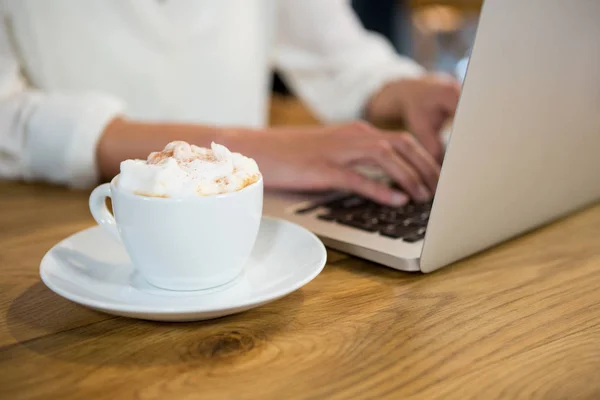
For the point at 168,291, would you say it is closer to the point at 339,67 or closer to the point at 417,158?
the point at 417,158

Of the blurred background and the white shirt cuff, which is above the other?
the white shirt cuff

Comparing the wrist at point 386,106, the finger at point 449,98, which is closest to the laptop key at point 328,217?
the finger at point 449,98

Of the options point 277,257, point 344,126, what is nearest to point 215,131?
point 344,126

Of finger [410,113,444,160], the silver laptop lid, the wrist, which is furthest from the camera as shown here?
the wrist

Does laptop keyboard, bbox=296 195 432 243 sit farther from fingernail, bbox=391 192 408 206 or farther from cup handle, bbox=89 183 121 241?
cup handle, bbox=89 183 121 241

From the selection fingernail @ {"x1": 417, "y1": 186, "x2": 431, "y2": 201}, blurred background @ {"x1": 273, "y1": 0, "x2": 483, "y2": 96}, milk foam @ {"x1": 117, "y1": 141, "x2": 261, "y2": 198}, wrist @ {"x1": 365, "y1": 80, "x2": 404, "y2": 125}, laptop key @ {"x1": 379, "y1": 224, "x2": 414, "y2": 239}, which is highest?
milk foam @ {"x1": 117, "y1": 141, "x2": 261, "y2": 198}

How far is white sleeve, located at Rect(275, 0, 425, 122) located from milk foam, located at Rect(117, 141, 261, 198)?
3.00 feet

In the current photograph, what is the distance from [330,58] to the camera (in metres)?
1.50

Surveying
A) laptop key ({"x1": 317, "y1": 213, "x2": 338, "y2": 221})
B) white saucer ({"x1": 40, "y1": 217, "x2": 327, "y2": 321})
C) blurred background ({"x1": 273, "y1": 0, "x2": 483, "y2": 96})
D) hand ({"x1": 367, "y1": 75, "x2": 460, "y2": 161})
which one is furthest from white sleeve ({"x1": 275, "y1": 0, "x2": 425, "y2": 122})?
blurred background ({"x1": 273, "y1": 0, "x2": 483, "y2": 96})

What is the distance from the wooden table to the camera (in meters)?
0.37

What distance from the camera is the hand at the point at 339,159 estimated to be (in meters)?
0.74

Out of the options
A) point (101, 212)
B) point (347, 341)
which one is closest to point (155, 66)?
point (101, 212)

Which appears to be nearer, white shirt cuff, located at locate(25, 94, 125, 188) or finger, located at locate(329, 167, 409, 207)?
finger, located at locate(329, 167, 409, 207)

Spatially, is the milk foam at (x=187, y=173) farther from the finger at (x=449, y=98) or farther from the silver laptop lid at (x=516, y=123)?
the finger at (x=449, y=98)
